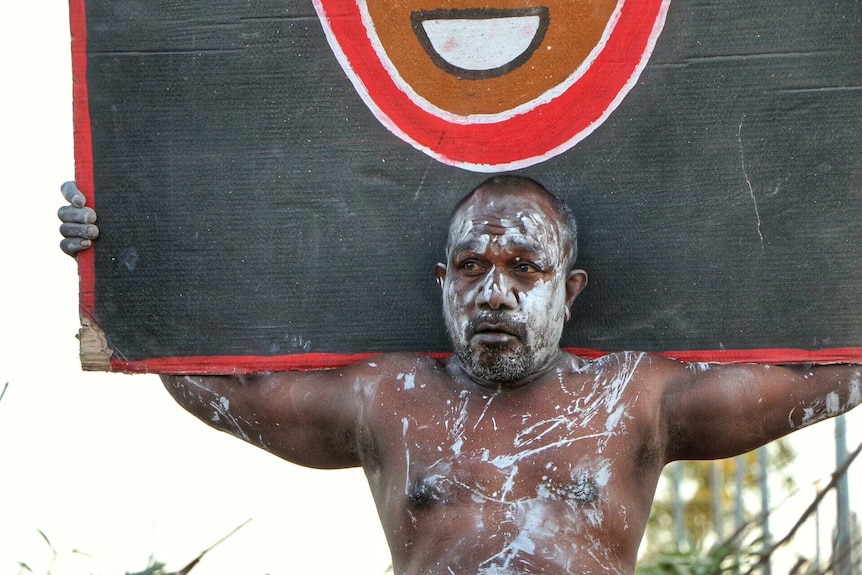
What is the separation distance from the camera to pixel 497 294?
3000 millimetres

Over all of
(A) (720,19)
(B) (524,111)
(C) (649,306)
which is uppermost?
(A) (720,19)

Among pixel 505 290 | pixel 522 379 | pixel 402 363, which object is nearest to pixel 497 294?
pixel 505 290

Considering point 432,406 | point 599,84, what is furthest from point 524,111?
point 432,406

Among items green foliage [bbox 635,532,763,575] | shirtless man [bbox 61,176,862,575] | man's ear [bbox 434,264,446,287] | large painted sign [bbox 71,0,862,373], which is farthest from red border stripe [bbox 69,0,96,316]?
green foliage [bbox 635,532,763,575]

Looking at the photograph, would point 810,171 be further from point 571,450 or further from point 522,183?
point 571,450

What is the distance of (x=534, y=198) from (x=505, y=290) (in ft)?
0.89

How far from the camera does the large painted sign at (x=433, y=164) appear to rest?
3.24 m

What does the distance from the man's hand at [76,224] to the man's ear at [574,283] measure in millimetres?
1223

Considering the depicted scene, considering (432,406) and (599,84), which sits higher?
(599,84)

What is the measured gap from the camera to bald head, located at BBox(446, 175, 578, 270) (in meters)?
3.15

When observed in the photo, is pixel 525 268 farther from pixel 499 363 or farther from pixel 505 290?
pixel 499 363

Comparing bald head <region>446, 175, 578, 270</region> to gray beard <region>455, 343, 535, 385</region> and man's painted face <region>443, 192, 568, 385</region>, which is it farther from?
gray beard <region>455, 343, 535, 385</region>

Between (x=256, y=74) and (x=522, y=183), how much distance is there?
76cm

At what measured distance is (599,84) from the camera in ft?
10.8
